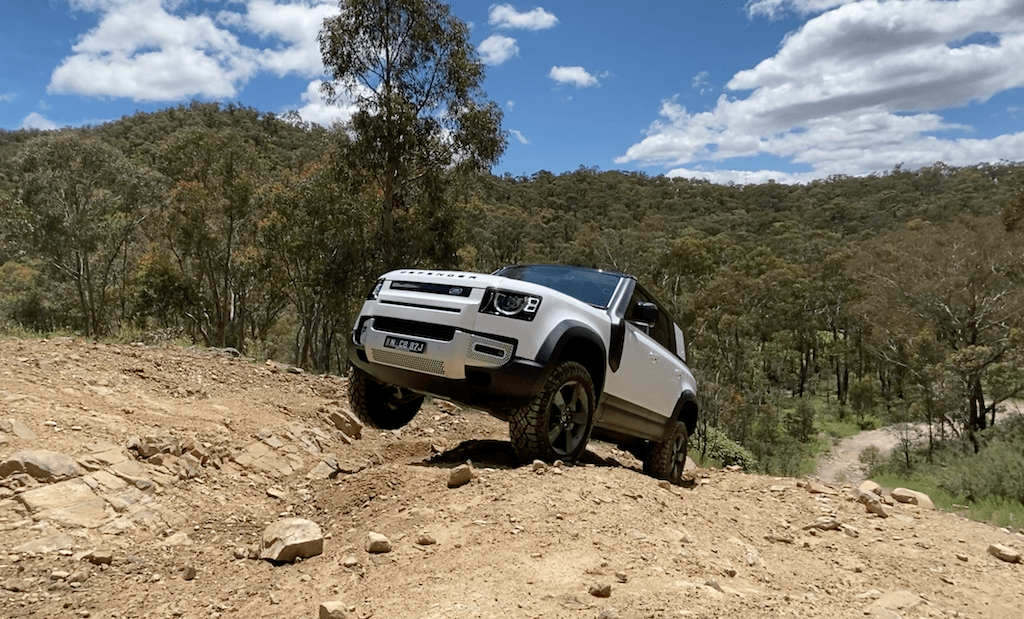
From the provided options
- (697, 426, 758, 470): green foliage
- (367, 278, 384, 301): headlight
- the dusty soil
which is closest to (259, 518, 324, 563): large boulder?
the dusty soil

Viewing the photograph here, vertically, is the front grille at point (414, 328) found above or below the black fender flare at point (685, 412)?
above

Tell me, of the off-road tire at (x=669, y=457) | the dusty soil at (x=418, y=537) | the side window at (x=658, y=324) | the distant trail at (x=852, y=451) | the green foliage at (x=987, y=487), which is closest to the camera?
the dusty soil at (x=418, y=537)

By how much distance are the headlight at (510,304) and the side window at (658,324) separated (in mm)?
1330

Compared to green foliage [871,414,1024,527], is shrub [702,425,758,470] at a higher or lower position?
lower

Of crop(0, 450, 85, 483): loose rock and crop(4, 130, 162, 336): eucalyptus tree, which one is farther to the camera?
crop(4, 130, 162, 336): eucalyptus tree

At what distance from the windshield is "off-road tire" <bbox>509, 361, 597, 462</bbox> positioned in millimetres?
791

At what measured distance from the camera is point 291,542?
3.41 m

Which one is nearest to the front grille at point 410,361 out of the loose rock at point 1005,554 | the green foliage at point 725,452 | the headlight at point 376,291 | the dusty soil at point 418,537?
the headlight at point 376,291

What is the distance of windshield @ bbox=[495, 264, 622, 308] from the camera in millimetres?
5387

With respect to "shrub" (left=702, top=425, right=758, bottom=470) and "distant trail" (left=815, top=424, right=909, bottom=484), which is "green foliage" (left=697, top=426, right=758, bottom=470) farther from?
"distant trail" (left=815, top=424, right=909, bottom=484)

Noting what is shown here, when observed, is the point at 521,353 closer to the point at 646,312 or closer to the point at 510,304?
the point at 510,304

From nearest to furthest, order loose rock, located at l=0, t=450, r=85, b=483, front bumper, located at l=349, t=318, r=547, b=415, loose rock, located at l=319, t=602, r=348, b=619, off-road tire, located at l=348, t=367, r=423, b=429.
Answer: loose rock, located at l=319, t=602, r=348, b=619 < loose rock, located at l=0, t=450, r=85, b=483 < front bumper, located at l=349, t=318, r=547, b=415 < off-road tire, located at l=348, t=367, r=423, b=429

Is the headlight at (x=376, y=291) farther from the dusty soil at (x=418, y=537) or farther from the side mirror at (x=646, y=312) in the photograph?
the side mirror at (x=646, y=312)

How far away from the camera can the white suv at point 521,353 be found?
14.3 feet
